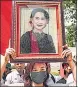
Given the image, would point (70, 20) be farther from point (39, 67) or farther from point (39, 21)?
point (39, 67)

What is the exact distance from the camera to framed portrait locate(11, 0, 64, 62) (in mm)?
1886

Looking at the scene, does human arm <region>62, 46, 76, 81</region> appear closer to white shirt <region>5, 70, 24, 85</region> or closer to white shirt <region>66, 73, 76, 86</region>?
white shirt <region>66, 73, 76, 86</region>

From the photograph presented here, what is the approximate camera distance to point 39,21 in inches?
74.9

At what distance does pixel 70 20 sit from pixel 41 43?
303 millimetres

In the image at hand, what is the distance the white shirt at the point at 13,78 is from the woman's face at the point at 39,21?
0.40 metres

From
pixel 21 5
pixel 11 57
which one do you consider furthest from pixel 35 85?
pixel 21 5

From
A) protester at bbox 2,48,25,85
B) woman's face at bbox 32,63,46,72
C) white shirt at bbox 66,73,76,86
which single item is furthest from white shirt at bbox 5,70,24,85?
white shirt at bbox 66,73,76,86

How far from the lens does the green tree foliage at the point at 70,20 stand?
1920mm

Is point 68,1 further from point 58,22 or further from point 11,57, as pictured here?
point 11,57

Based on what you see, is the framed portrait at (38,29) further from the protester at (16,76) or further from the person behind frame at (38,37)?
the protester at (16,76)

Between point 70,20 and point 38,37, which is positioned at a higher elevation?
point 70,20

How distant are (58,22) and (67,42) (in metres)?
0.18

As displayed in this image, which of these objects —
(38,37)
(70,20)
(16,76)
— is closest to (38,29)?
(38,37)

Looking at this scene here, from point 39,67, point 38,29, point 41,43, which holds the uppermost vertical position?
point 38,29
